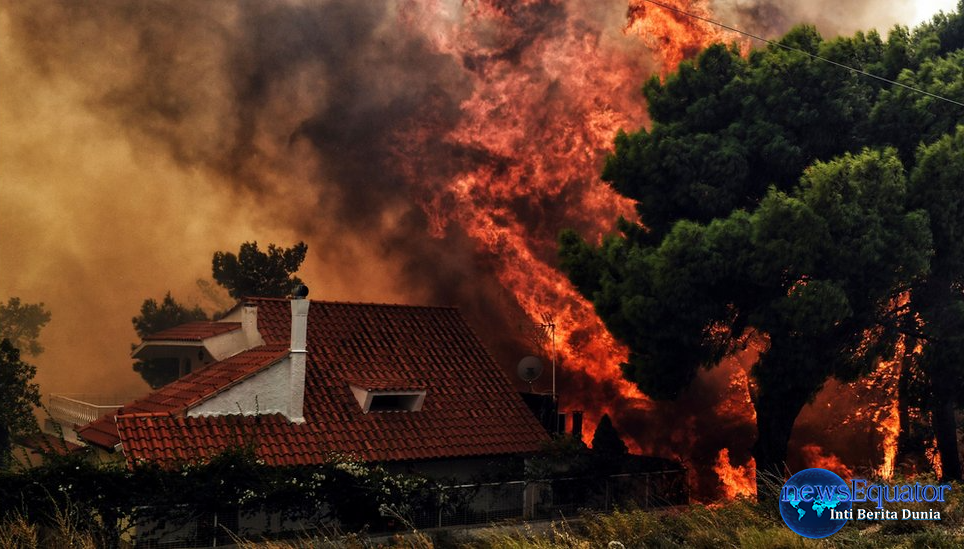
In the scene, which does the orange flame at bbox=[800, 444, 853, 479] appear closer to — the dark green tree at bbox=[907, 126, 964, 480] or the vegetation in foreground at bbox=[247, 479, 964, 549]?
the dark green tree at bbox=[907, 126, 964, 480]

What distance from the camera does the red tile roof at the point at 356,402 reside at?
26.2 m

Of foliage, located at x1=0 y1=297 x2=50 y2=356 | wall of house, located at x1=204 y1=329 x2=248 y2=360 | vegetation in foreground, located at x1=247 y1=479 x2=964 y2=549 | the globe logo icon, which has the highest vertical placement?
foliage, located at x1=0 y1=297 x2=50 y2=356

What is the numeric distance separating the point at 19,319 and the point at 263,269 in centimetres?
2787

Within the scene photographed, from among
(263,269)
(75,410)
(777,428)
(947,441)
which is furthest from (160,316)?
(947,441)

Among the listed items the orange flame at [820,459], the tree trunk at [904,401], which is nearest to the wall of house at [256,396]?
the tree trunk at [904,401]

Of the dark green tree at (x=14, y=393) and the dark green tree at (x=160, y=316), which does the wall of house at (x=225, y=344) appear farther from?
the dark green tree at (x=160, y=316)

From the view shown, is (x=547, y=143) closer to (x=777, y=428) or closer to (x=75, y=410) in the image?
(x=777, y=428)

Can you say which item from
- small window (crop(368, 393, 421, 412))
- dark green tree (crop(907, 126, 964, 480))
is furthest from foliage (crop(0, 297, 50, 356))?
dark green tree (crop(907, 126, 964, 480))

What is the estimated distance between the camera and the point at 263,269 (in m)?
55.3

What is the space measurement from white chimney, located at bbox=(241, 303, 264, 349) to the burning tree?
33.3 ft

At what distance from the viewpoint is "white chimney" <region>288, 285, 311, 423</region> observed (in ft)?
90.4

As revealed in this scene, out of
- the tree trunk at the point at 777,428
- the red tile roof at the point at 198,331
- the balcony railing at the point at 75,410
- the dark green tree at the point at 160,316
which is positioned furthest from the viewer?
the dark green tree at the point at 160,316

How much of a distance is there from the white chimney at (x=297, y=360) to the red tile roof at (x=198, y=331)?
21.1ft

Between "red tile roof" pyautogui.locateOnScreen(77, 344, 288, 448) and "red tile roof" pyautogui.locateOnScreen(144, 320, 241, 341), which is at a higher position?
"red tile roof" pyautogui.locateOnScreen(144, 320, 241, 341)
